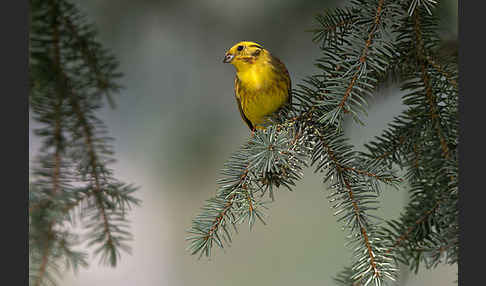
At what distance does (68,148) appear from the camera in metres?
0.43

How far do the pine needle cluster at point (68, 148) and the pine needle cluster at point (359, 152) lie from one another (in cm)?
18

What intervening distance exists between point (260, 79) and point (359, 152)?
0.40 ft

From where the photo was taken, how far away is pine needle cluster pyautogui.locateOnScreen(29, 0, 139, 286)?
0.40 m

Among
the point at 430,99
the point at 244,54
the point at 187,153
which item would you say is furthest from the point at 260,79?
the point at 187,153

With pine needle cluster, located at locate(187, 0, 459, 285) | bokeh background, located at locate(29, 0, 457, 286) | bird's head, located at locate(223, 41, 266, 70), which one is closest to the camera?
pine needle cluster, located at locate(187, 0, 459, 285)

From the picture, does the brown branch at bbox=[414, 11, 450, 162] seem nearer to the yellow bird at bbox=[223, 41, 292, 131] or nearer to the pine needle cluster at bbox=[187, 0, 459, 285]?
the pine needle cluster at bbox=[187, 0, 459, 285]

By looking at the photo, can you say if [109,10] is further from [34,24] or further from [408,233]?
[408,233]

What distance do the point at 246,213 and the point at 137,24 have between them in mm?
524

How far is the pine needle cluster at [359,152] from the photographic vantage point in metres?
0.28

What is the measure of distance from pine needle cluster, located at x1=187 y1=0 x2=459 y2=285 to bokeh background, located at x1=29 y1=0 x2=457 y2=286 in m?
0.31

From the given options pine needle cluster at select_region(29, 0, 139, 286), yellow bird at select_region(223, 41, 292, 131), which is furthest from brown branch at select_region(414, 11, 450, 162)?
pine needle cluster at select_region(29, 0, 139, 286)

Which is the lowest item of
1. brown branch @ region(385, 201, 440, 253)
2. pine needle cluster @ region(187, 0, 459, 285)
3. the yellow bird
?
brown branch @ region(385, 201, 440, 253)

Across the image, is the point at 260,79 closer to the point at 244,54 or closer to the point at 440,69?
the point at 244,54

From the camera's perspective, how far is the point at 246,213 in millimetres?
281
